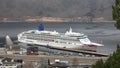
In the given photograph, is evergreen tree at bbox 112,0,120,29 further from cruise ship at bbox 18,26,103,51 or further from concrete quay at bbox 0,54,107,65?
cruise ship at bbox 18,26,103,51

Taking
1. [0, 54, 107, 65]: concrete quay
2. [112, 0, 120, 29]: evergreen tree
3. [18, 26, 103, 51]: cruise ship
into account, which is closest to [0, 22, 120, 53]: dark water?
[18, 26, 103, 51]: cruise ship

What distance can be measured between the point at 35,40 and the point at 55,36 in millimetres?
3602

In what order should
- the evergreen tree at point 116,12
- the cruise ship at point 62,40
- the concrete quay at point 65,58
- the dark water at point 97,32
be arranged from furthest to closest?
1. the dark water at point 97,32
2. the cruise ship at point 62,40
3. the concrete quay at point 65,58
4. the evergreen tree at point 116,12

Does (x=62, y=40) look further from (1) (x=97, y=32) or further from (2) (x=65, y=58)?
(1) (x=97, y=32)

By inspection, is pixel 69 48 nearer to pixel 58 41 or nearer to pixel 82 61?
pixel 58 41

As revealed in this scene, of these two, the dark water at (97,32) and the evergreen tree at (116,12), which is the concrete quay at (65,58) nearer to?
the dark water at (97,32)

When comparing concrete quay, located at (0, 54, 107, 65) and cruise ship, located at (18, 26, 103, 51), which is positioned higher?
cruise ship, located at (18, 26, 103, 51)

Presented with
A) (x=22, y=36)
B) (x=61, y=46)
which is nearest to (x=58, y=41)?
(x=61, y=46)

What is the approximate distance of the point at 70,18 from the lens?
183m

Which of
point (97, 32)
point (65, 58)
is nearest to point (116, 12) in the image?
point (65, 58)

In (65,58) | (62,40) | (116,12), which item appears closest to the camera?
(116,12)

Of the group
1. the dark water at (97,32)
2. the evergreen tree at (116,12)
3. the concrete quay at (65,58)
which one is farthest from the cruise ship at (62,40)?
the evergreen tree at (116,12)

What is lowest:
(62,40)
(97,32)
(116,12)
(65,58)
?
(65,58)

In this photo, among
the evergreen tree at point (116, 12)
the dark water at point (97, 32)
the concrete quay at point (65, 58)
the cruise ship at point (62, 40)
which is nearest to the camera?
the evergreen tree at point (116, 12)
